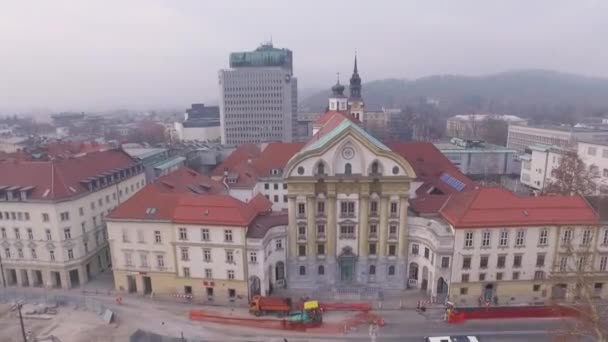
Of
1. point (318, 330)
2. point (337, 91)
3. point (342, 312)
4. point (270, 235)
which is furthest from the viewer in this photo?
point (337, 91)

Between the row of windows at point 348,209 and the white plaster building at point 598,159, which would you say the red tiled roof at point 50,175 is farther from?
the white plaster building at point 598,159

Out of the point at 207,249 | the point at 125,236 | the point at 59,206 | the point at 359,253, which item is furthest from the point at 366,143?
the point at 59,206

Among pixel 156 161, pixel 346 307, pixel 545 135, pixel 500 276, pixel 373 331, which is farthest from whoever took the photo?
pixel 545 135

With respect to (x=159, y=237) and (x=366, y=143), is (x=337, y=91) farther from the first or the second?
A: (x=159, y=237)

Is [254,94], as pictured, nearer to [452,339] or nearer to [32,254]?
[32,254]

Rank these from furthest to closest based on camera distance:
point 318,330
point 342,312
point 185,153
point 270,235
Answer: point 185,153, point 270,235, point 342,312, point 318,330

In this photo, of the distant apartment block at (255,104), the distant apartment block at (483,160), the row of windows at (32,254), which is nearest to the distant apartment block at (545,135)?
the distant apartment block at (483,160)

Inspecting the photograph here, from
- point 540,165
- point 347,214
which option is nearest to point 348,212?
point 347,214
